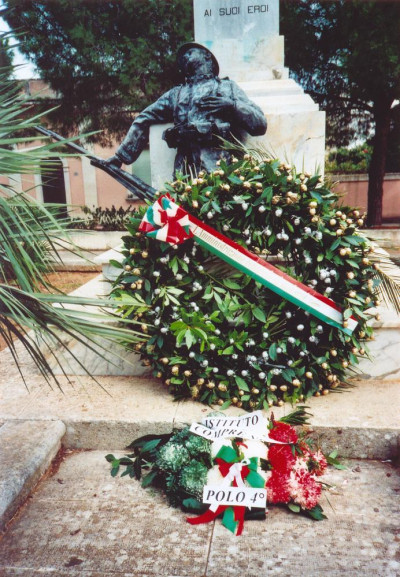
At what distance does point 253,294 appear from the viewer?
112 inches

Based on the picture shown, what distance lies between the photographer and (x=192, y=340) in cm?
259

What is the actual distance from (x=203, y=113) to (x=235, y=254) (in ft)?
4.54

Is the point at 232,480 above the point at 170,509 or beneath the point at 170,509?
above

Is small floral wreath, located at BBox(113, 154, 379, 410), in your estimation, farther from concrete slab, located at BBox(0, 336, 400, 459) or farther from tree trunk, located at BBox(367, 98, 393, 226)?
tree trunk, located at BBox(367, 98, 393, 226)

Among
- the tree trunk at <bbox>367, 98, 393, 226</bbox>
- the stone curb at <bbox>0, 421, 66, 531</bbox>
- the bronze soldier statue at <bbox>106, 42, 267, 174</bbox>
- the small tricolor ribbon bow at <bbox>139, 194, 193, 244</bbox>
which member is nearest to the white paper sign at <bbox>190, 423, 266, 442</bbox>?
the stone curb at <bbox>0, 421, 66, 531</bbox>

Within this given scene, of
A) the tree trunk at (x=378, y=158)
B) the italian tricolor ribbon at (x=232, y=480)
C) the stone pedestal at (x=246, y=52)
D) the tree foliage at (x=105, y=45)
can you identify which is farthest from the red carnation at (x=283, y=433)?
the tree trunk at (x=378, y=158)

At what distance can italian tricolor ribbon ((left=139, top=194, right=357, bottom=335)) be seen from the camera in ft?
8.75

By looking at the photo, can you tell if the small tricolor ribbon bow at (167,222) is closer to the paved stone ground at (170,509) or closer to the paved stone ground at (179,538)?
the paved stone ground at (170,509)

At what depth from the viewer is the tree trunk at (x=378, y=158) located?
37.2ft

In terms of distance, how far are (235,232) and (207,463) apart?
1.21m

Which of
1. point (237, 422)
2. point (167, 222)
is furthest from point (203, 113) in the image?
point (237, 422)

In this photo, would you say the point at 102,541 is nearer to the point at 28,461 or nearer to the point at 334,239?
the point at 28,461

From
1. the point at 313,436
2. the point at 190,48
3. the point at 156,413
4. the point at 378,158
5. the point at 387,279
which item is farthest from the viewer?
the point at 378,158

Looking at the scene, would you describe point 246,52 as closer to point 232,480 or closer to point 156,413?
Answer: point 156,413
